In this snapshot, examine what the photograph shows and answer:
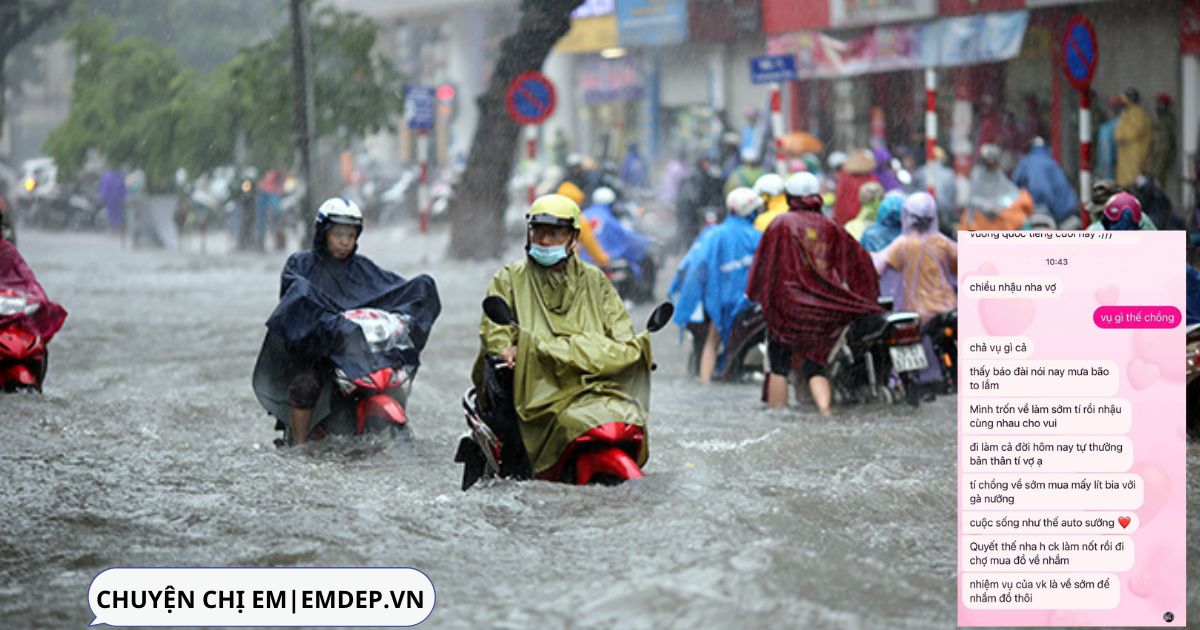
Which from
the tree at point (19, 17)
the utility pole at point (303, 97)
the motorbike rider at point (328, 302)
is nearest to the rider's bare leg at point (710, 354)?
the motorbike rider at point (328, 302)

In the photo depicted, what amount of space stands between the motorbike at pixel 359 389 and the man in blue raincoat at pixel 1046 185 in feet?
38.3

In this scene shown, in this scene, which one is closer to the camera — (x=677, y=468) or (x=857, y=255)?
(x=677, y=468)

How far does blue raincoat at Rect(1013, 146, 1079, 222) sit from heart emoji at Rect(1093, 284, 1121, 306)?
48.0 feet

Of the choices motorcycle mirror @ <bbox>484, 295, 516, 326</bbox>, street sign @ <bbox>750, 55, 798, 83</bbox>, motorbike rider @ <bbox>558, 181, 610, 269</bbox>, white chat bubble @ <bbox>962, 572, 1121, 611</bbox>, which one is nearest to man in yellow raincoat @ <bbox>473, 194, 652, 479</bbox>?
motorcycle mirror @ <bbox>484, 295, 516, 326</bbox>

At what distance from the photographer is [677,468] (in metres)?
9.77

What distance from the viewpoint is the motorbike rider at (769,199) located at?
14.5m

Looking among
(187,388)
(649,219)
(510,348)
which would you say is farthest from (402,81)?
(510,348)

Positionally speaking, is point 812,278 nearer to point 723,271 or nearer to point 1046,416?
point 723,271

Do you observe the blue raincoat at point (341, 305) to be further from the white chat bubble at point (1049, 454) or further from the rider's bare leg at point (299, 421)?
the white chat bubble at point (1049, 454)

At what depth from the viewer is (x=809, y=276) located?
11.6 m

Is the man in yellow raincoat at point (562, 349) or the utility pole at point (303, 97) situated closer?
the man in yellow raincoat at point (562, 349)

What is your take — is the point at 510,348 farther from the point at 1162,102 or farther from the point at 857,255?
the point at 1162,102

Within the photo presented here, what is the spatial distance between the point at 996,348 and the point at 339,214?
462 cm

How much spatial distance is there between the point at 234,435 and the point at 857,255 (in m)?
3.75
